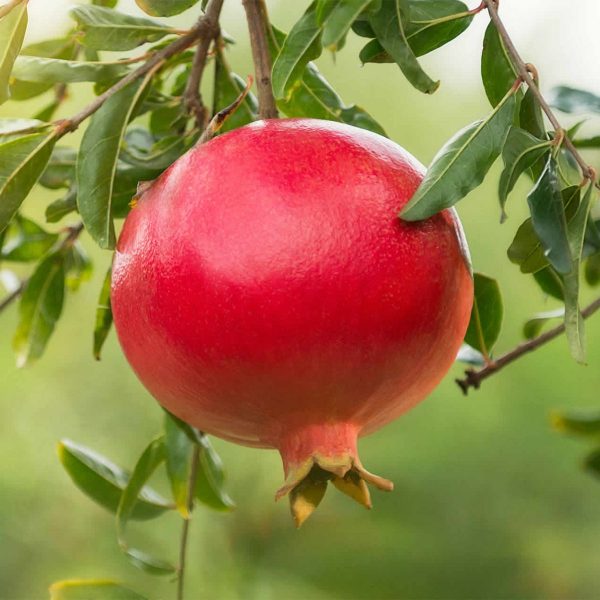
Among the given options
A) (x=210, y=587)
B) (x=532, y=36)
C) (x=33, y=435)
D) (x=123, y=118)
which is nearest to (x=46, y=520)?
(x=33, y=435)

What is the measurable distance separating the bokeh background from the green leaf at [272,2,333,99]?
245cm

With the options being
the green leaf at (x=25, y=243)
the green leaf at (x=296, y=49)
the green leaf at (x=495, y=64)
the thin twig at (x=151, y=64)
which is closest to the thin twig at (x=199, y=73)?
the thin twig at (x=151, y=64)

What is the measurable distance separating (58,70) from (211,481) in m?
0.59

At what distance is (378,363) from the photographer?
87 centimetres

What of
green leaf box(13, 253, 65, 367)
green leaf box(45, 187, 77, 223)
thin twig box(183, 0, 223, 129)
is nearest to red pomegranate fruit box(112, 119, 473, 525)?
thin twig box(183, 0, 223, 129)

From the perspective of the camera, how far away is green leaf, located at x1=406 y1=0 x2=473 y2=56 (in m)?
1.00

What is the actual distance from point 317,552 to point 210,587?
0.36 meters

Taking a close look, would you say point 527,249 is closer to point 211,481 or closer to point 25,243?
point 211,481

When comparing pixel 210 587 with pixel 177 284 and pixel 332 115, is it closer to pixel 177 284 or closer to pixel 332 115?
pixel 332 115

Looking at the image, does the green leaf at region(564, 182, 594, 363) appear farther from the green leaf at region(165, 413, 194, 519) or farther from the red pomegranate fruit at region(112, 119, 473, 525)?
the green leaf at region(165, 413, 194, 519)

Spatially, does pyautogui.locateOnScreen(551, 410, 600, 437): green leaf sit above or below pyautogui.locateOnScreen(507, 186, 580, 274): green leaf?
below

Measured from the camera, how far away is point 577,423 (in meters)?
1.41

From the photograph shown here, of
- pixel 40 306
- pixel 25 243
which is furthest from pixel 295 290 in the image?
pixel 25 243

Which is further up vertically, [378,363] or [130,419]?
[378,363]
